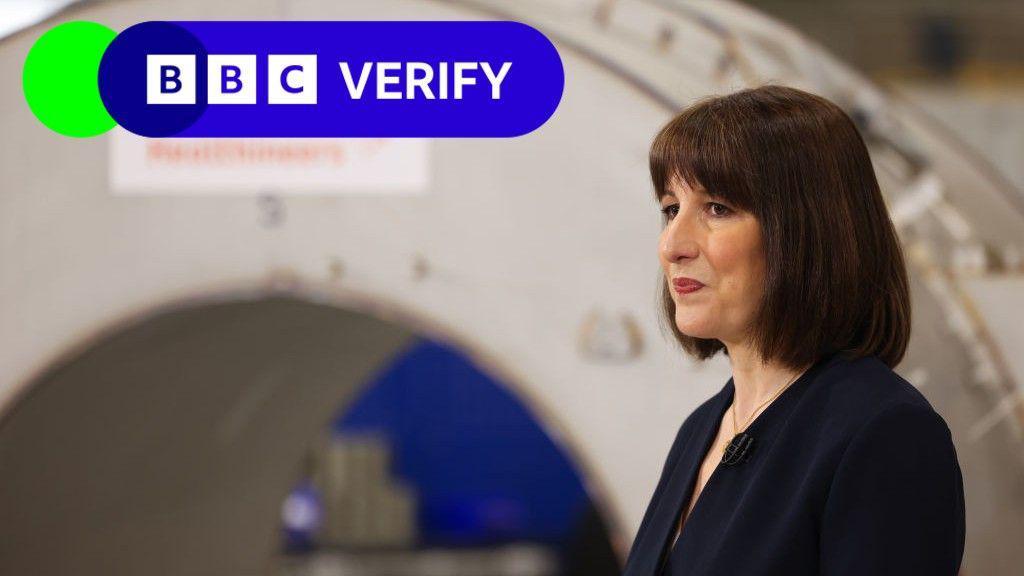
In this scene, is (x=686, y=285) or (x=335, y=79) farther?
(x=335, y=79)

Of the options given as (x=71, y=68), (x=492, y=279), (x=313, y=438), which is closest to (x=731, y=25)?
(x=492, y=279)

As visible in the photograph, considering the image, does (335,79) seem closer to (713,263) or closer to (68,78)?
(68,78)

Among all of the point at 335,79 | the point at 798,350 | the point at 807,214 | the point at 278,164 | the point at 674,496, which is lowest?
the point at 674,496

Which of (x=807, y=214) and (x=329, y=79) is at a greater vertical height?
(x=329, y=79)

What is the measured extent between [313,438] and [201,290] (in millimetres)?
1663

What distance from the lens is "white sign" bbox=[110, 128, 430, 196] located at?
165 centimetres

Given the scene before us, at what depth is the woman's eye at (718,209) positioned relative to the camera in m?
1.06

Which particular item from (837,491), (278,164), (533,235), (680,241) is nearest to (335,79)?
(278,164)

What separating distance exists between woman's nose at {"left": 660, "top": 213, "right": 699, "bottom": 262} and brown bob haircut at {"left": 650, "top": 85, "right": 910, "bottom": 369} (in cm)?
5

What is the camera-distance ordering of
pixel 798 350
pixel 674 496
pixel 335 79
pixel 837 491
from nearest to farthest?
pixel 837 491 < pixel 798 350 < pixel 674 496 < pixel 335 79

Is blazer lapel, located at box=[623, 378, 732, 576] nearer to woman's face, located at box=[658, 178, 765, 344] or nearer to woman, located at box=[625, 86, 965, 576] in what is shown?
woman, located at box=[625, 86, 965, 576]

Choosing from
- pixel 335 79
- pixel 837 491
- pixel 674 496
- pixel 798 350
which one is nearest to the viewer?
pixel 837 491

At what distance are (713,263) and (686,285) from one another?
1.5 inches

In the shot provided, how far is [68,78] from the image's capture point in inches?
65.9
